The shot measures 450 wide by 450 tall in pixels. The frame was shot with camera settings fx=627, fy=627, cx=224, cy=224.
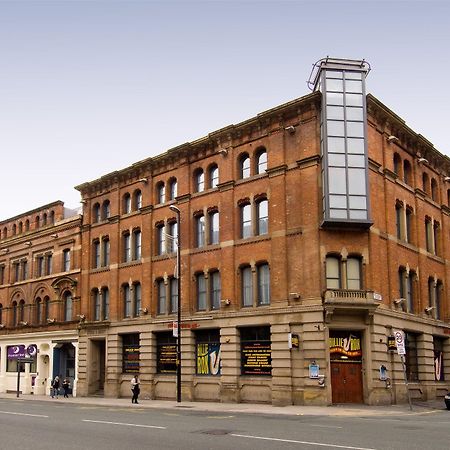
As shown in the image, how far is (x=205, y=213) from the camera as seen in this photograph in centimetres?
3872

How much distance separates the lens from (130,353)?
42531 mm

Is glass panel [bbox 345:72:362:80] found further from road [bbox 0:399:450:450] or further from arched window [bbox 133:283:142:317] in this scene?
road [bbox 0:399:450:450]

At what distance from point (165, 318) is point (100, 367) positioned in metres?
9.15

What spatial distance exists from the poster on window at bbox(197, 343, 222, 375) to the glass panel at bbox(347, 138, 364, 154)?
1363 cm

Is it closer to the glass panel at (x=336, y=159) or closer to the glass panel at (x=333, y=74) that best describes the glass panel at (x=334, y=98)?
the glass panel at (x=333, y=74)

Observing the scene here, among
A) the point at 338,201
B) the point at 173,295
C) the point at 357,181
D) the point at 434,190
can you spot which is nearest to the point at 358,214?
the point at 338,201

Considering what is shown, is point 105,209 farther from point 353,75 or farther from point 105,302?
point 353,75

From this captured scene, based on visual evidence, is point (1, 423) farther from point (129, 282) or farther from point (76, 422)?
point (129, 282)

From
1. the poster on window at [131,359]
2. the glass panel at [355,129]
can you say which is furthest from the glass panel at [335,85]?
the poster on window at [131,359]

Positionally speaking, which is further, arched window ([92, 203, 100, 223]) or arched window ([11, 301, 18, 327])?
arched window ([11, 301, 18, 327])

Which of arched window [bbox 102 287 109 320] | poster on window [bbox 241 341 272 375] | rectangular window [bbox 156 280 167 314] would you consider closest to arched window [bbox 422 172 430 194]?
poster on window [bbox 241 341 272 375]

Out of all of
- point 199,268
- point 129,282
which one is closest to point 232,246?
point 199,268

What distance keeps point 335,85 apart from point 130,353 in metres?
22.1

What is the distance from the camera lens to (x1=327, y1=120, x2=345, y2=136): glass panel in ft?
110
